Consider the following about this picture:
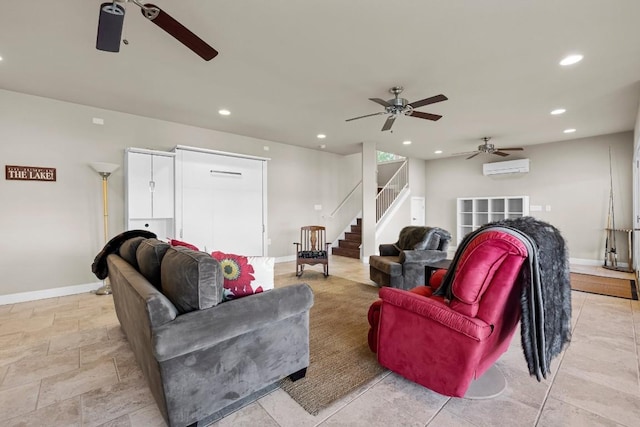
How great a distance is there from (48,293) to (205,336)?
409cm

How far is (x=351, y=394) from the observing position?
1.90m

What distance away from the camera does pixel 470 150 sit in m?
7.38

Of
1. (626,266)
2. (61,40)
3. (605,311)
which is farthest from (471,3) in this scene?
(626,266)

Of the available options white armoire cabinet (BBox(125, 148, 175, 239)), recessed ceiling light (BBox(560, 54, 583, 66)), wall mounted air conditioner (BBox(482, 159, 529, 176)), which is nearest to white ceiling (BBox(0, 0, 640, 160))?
recessed ceiling light (BBox(560, 54, 583, 66))

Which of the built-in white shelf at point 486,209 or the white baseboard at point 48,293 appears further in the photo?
the built-in white shelf at point 486,209

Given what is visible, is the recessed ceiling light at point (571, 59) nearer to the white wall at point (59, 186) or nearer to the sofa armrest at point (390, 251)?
the sofa armrest at point (390, 251)

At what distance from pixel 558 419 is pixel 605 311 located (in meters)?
2.63

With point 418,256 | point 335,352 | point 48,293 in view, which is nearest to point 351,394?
point 335,352

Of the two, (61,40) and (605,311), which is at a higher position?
(61,40)

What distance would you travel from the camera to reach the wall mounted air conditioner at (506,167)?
7.00 m

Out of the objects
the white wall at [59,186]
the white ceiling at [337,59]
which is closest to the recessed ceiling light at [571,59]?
the white ceiling at [337,59]

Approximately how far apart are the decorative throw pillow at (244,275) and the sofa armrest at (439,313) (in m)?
0.85

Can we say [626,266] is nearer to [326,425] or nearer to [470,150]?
[470,150]

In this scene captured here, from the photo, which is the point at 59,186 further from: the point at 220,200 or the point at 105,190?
the point at 220,200
